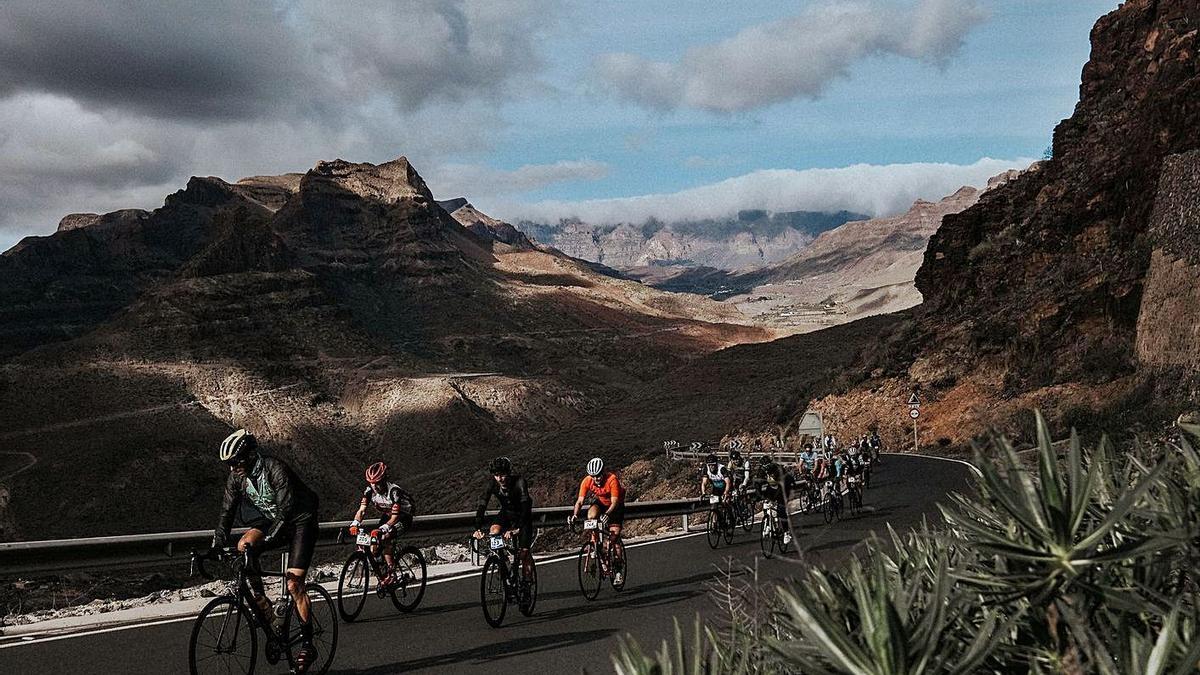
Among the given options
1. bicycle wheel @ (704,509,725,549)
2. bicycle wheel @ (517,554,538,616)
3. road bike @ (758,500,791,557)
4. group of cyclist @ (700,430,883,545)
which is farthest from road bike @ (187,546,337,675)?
bicycle wheel @ (704,509,725,549)

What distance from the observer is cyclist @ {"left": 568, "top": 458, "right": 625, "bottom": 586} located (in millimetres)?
Result: 11820

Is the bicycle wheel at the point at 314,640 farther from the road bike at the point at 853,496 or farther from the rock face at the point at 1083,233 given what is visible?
the rock face at the point at 1083,233

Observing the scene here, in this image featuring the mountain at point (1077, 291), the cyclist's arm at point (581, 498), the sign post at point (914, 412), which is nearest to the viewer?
the cyclist's arm at point (581, 498)

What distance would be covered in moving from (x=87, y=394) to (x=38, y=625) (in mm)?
89559

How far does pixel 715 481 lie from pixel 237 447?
1155 centimetres

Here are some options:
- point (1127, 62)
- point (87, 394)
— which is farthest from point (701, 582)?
point (87, 394)

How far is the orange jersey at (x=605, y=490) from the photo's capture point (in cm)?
1197

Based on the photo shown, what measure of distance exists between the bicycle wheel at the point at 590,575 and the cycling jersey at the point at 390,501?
229 centimetres

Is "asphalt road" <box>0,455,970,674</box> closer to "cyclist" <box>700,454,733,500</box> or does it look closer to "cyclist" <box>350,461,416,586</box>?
"cyclist" <box>350,461,416,586</box>

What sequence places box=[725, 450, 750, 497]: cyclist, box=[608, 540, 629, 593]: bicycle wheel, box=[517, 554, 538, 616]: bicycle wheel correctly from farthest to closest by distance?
box=[725, 450, 750, 497]: cyclist < box=[608, 540, 629, 593]: bicycle wheel < box=[517, 554, 538, 616]: bicycle wheel

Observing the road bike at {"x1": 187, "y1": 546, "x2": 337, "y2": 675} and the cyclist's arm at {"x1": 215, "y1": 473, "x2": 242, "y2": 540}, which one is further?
the cyclist's arm at {"x1": 215, "y1": 473, "x2": 242, "y2": 540}

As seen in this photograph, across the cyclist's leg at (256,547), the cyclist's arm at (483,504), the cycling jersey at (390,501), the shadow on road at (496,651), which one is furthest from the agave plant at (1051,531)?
the cycling jersey at (390,501)

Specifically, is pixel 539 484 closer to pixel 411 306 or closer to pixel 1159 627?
pixel 1159 627

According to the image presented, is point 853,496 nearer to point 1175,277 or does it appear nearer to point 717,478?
point 717,478
